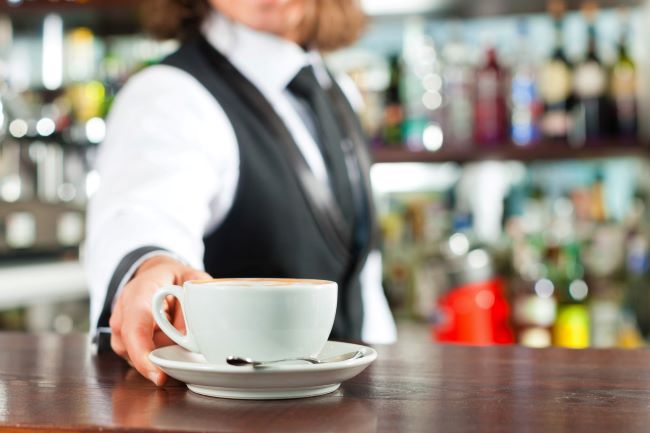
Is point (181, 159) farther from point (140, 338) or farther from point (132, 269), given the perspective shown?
point (140, 338)

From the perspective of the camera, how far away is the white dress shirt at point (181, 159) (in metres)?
0.87

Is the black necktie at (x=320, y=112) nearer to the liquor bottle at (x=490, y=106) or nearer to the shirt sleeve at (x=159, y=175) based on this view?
the shirt sleeve at (x=159, y=175)

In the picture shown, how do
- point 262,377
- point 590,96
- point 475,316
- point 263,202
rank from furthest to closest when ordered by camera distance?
point 590,96
point 475,316
point 263,202
point 262,377

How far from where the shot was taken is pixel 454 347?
2.86 feet

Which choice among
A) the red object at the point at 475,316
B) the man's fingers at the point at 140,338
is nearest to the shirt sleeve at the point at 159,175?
the man's fingers at the point at 140,338

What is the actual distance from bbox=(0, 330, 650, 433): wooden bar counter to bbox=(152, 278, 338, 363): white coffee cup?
33 millimetres

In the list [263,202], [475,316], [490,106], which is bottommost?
[475,316]

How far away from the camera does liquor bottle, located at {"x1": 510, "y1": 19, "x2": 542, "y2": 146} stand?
2426 mm

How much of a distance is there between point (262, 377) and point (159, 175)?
0.49m

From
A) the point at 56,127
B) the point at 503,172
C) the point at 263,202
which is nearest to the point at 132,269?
the point at 263,202

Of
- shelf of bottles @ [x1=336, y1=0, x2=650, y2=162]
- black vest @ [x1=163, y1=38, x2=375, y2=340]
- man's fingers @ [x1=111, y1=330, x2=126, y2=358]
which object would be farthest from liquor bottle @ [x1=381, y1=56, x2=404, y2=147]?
man's fingers @ [x1=111, y1=330, x2=126, y2=358]

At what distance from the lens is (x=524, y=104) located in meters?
2.44

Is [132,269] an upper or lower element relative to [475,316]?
upper

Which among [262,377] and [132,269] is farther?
[132,269]
